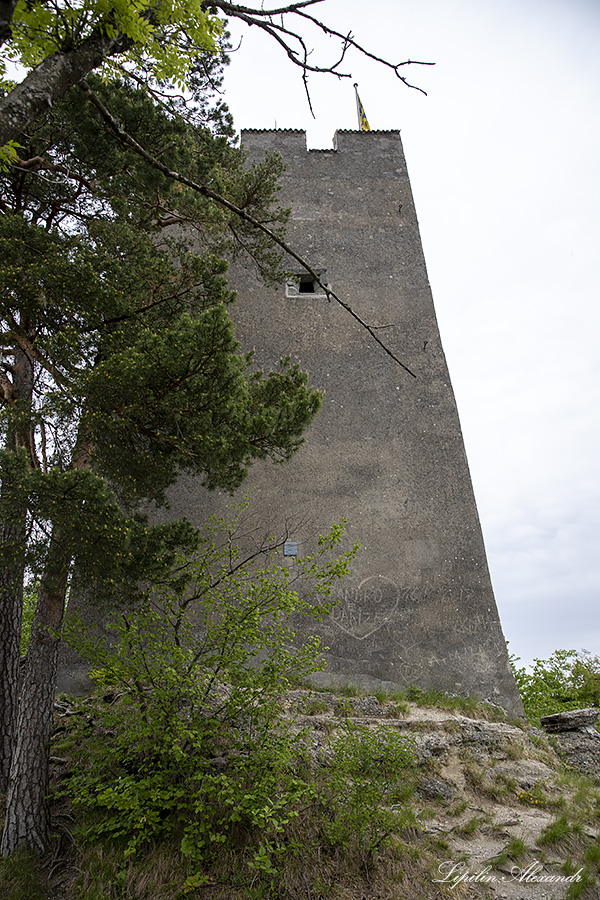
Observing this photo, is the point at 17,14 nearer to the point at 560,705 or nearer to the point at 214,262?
the point at 214,262

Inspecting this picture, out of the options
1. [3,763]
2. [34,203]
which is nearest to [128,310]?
[34,203]

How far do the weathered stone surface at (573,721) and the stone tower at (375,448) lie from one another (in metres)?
0.61

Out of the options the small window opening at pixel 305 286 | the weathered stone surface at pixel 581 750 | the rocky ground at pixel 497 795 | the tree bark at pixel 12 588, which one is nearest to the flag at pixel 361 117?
the small window opening at pixel 305 286

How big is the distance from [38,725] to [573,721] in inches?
261

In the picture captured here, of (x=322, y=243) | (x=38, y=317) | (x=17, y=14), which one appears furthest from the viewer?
(x=322, y=243)

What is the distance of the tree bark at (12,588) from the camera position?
4.56 m

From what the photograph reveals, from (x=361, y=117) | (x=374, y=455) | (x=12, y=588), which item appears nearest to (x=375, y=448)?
(x=374, y=455)

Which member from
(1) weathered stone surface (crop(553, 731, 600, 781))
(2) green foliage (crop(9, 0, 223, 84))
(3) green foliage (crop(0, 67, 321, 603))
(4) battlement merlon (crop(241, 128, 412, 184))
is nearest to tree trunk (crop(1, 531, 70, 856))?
(3) green foliage (crop(0, 67, 321, 603))

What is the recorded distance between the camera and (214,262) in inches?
200

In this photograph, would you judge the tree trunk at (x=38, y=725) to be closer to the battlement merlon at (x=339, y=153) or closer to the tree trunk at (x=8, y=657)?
the tree trunk at (x=8, y=657)

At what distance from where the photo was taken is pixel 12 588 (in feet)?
15.9

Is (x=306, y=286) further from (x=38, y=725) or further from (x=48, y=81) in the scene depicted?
(x=38, y=725)

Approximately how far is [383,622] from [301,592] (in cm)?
126

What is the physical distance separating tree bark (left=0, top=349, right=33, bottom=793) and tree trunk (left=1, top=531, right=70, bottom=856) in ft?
0.86
